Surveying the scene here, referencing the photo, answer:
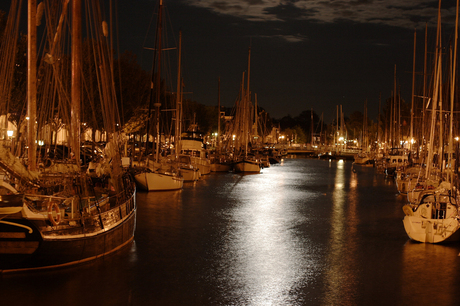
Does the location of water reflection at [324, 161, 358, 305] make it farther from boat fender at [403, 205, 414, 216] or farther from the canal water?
boat fender at [403, 205, 414, 216]

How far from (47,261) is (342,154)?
10297 centimetres

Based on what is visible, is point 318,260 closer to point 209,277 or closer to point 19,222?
point 209,277

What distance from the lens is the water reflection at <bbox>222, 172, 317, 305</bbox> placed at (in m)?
12.2

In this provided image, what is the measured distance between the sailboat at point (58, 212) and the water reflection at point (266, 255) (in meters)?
3.80

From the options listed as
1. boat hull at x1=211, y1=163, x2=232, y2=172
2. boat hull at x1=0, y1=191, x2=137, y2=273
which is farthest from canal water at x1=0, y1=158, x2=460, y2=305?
boat hull at x1=211, y1=163, x2=232, y2=172

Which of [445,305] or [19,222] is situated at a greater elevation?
[19,222]

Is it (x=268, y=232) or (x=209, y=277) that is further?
(x=268, y=232)

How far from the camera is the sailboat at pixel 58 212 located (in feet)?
38.4

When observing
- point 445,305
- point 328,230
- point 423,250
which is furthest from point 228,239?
point 445,305

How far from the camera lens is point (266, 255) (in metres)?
15.9

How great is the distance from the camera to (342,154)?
110812 mm

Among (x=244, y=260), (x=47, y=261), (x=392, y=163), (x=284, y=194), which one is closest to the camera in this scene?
(x=47, y=261)

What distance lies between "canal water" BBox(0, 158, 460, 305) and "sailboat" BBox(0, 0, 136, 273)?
0.48 meters

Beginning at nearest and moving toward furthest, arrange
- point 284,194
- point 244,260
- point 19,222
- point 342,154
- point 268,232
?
point 19,222, point 244,260, point 268,232, point 284,194, point 342,154
